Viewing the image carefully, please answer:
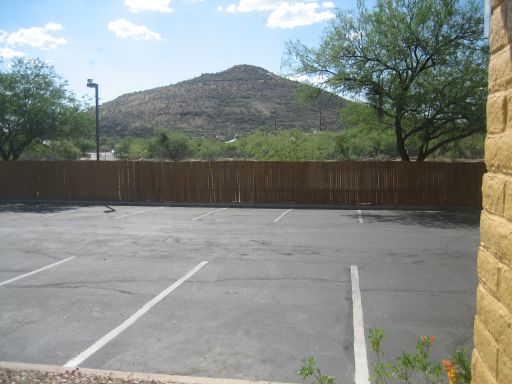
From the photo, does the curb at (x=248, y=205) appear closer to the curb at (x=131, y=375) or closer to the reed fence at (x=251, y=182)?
the reed fence at (x=251, y=182)

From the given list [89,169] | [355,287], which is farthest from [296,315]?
[89,169]

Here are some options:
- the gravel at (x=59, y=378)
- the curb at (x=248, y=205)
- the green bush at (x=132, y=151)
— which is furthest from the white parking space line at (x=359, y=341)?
the green bush at (x=132, y=151)

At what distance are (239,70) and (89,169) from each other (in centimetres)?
8647

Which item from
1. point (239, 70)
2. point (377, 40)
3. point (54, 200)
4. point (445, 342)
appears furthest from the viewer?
point (239, 70)

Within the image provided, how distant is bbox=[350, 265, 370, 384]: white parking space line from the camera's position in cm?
495

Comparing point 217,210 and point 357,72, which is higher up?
point 357,72

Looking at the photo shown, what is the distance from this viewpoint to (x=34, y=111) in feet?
87.8

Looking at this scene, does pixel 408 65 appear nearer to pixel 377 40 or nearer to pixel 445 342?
pixel 377 40

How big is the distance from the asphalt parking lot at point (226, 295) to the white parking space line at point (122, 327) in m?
0.02

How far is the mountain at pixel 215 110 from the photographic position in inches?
3130

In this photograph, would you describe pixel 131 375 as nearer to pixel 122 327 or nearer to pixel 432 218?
pixel 122 327

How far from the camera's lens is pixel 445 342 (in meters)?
5.80

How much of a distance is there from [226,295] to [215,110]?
7886 centimetres

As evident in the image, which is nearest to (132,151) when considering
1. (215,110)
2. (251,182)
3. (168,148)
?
(168,148)
